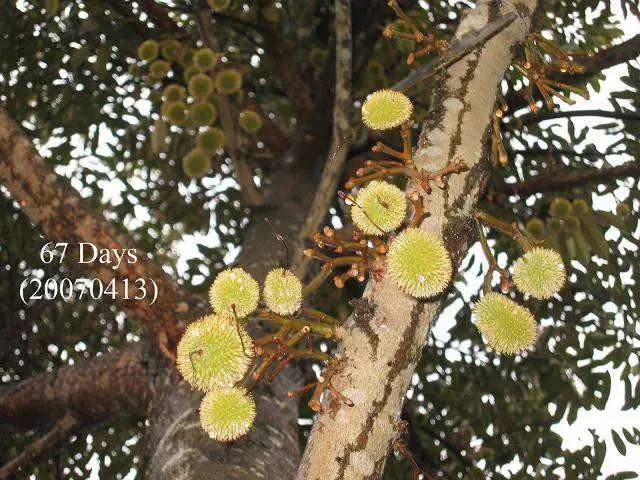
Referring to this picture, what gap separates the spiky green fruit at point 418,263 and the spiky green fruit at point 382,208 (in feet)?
0.23

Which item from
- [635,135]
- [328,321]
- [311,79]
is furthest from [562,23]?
[328,321]

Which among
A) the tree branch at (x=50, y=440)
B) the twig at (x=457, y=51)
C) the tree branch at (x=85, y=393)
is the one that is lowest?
the tree branch at (x=50, y=440)

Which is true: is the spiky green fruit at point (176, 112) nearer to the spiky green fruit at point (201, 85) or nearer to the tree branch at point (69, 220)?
the spiky green fruit at point (201, 85)

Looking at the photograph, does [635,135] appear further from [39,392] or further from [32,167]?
[39,392]

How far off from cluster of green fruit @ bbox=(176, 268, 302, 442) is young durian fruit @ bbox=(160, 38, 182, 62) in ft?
8.16

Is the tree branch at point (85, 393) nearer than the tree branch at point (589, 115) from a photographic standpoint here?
Yes

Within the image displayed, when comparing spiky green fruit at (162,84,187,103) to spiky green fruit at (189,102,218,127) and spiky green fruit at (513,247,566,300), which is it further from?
spiky green fruit at (513,247,566,300)

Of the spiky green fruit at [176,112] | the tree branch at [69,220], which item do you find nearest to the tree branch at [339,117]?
the tree branch at [69,220]

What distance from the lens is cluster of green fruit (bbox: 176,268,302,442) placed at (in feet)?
3.13

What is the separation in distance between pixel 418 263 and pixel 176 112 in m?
2.60

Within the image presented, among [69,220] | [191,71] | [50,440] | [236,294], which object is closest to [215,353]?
[236,294]

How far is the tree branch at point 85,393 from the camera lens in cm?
217

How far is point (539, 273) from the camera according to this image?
113cm

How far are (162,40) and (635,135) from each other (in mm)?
2459
